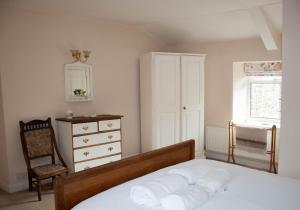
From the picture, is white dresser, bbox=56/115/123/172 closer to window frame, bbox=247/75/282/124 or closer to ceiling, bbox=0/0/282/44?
ceiling, bbox=0/0/282/44

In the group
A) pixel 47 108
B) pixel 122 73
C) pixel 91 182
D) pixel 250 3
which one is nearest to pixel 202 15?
pixel 250 3

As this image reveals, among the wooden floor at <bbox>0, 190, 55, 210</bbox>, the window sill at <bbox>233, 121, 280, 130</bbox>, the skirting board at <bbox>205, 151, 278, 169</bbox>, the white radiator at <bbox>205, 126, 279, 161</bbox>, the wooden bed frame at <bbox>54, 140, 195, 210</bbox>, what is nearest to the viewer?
the wooden bed frame at <bbox>54, 140, 195, 210</bbox>

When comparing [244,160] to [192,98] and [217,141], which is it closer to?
[217,141]

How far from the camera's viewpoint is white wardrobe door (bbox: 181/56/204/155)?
177 inches

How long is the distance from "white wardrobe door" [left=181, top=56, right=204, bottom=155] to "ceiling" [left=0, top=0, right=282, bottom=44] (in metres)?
0.52

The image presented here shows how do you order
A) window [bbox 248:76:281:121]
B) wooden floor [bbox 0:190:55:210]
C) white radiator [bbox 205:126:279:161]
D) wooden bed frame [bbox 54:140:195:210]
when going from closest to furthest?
wooden bed frame [bbox 54:140:195:210] → wooden floor [bbox 0:190:55:210] → window [bbox 248:76:281:121] → white radiator [bbox 205:126:279:161]

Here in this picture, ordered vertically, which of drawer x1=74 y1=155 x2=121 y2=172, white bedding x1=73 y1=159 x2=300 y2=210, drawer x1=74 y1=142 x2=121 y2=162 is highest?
white bedding x1=73 y1=159 x2=300 y2=210

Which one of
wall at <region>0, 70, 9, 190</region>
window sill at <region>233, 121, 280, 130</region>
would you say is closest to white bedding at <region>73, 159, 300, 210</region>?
window sill at <region>233, 121, 280, 130</region>

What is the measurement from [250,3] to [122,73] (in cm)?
213

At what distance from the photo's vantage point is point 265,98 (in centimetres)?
452

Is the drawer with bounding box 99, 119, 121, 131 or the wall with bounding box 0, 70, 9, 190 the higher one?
the drawer with bounding box 99, 119, 121, 131

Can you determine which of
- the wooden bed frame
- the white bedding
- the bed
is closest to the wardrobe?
the wooden bed frame

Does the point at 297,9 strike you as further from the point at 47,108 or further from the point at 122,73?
the point at 47,108

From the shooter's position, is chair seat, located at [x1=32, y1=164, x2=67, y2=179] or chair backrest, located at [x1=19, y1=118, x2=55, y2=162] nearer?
chair seat, located at [x1=32, y1=164, x2=67, y2=179]
